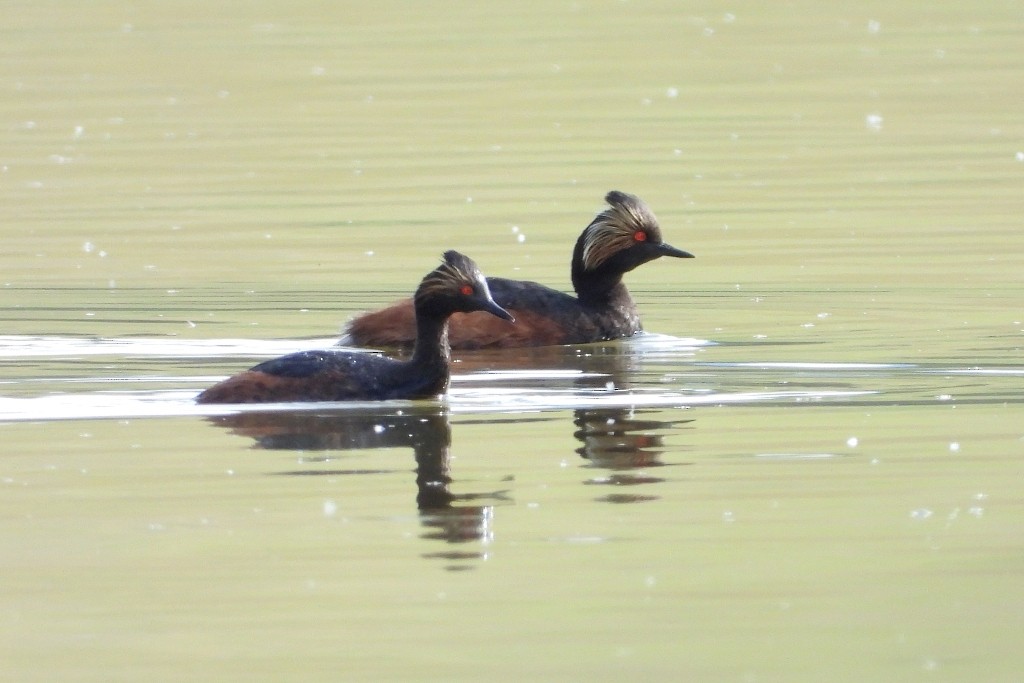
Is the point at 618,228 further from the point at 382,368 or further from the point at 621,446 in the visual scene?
the point at 621,446

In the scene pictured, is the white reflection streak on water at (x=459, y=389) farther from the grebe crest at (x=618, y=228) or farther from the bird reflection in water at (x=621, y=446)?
the grebe crest at (x=618, y=228)

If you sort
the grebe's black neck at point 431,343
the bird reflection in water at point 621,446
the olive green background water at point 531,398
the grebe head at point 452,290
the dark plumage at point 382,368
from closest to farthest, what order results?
the olive green background water at point 531,398, the bird reflection in water at point 621,446, the dark plumage at point 382,368, the grebe's black neck at point 431,343, the grebe head at point 452,290

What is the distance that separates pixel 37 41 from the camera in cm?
3747

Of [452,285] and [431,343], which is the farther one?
[452,285]

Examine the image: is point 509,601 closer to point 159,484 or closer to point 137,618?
point 137,618

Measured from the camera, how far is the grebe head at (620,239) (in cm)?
1556

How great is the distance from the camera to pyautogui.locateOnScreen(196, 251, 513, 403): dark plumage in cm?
1183

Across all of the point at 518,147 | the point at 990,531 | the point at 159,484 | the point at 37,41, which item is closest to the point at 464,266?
the point at 159,484

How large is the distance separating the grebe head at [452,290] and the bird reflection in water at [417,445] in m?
0.81

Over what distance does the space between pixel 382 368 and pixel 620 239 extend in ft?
12.7

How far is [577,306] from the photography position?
15.1 m

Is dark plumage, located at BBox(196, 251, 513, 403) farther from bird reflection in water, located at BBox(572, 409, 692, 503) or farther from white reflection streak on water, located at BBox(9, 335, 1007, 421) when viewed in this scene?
bird reflection in water, located at BBox(572, 409, 692, 503)

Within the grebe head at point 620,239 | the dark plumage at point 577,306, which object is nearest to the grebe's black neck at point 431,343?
the dark plumage at point 577,306

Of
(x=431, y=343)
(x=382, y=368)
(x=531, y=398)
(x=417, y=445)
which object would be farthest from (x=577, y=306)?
(x=417, y=445)
